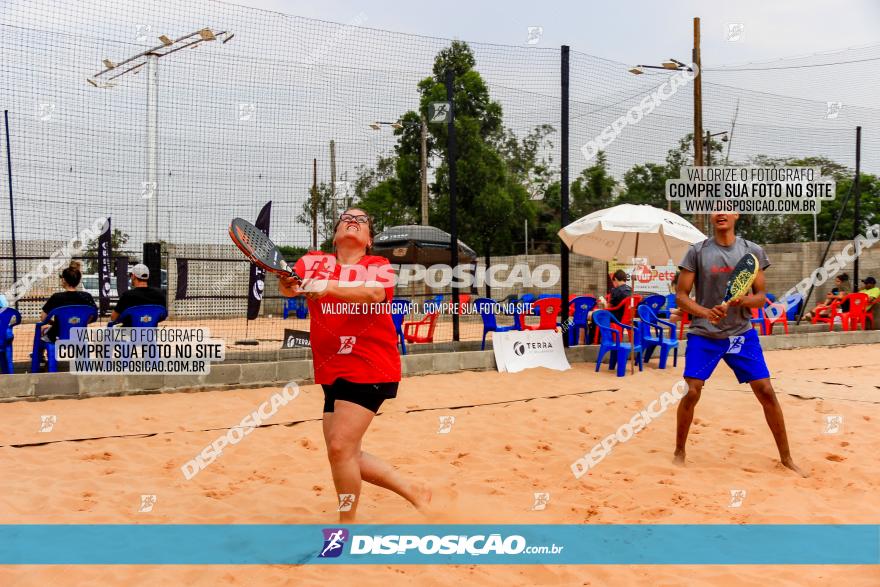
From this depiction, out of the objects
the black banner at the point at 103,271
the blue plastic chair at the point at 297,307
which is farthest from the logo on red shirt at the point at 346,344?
the blue plastic chair at the point at 297,307

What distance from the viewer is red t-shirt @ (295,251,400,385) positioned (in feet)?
10.3

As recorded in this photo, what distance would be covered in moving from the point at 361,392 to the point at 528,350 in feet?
18.5

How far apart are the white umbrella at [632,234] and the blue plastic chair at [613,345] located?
221mm

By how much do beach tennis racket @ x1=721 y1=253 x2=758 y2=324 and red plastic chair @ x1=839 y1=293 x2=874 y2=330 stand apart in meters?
10.5

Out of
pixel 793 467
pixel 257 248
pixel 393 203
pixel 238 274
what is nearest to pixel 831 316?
pixel 793 467

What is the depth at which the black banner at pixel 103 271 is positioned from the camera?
1060 centimetres

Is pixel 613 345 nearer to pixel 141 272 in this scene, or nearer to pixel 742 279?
pixel 742 279

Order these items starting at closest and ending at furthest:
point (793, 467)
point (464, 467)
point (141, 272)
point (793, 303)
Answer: point (793, 467) → point (464, 467) → point (141, 272) → point (793, 303)

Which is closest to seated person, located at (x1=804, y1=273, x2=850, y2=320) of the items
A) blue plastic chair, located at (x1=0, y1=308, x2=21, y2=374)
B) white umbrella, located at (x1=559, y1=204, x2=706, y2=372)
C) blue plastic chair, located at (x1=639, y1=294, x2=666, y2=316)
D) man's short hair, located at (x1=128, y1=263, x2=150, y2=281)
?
white umbrella, located at (x1=559, y1=204, x2=706, y2=372)

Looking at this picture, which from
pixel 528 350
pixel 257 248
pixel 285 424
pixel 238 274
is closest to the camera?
pixel 257 248

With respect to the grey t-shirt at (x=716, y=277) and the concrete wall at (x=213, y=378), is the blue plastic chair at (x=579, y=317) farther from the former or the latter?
the grey t-shirt at (x=716, y=277)

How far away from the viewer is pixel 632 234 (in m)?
10.1

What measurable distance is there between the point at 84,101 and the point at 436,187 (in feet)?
58.2

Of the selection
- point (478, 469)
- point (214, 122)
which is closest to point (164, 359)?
point (214, 122)
